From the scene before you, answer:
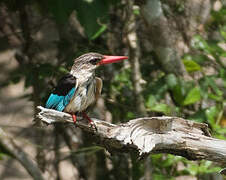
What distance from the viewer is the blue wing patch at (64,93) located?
3.89 m

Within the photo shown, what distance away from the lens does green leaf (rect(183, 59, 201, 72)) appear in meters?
5.22

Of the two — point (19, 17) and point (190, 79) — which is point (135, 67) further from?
point (19, 17)

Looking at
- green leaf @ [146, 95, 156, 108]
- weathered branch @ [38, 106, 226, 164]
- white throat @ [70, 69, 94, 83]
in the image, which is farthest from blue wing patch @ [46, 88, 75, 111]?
green leaf @ [146, 95, 156, 108]

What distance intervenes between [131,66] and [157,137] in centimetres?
188

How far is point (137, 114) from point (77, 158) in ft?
4.08

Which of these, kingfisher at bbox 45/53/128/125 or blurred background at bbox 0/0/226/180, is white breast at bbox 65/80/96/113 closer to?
kingfisher at bbox 45/53/128/125

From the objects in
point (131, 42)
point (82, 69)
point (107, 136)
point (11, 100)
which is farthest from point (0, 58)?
point (107, 136)

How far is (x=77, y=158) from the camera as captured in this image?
19.2ft

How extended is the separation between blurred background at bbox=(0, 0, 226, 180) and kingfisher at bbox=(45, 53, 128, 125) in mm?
515

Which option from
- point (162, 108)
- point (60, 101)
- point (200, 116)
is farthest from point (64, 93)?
point (200, 116)

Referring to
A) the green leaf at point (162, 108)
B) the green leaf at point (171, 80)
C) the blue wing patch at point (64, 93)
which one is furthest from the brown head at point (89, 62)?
the green leaf at point (171, 80)

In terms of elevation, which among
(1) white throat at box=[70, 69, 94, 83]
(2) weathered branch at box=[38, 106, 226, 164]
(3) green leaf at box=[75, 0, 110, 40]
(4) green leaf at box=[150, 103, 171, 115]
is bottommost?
(2) weathered branch at box=[38, 106, 226, 164]

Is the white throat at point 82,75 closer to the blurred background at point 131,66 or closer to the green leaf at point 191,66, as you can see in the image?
the blurred background at point 131,66

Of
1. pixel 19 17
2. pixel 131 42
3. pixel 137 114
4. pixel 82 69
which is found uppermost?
pixel 19 17
